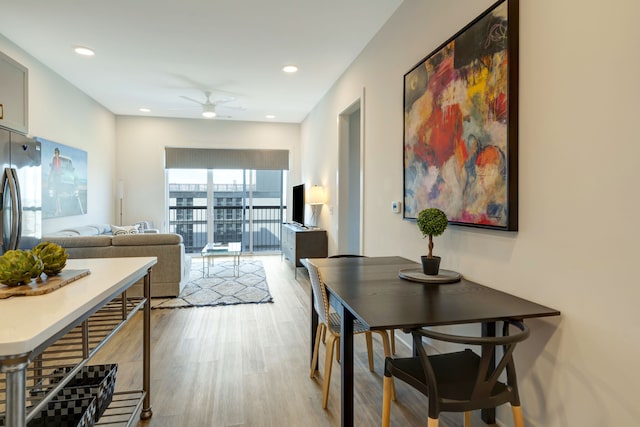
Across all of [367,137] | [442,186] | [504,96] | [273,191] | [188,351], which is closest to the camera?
[504,96]

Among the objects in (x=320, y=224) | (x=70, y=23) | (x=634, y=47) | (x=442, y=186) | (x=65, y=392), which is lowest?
(x=65, y=392)

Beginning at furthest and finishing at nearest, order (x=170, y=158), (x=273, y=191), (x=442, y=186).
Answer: (x=273, y=191)
(x=170, y=158)
(x=442, y=186)

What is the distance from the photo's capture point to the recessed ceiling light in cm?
380

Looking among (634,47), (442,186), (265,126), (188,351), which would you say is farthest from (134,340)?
(265,126)

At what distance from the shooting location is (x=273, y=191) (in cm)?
773

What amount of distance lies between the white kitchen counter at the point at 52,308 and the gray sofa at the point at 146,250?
244cm

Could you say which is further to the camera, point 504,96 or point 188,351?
point 188,351

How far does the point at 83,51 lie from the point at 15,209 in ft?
7.16

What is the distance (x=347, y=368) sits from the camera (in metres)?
1.59

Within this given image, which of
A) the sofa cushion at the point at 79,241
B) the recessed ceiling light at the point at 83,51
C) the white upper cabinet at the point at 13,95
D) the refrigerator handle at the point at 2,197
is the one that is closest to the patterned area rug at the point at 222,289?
the sofa cushion at the point at 79,241

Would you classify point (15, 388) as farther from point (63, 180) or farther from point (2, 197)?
point (63, 180)

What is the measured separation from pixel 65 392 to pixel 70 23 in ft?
10.8

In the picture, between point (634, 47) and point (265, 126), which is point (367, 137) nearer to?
point (634, 47)

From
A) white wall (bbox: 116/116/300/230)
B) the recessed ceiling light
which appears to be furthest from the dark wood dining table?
white wall (bbox: 116/116/300/230)
